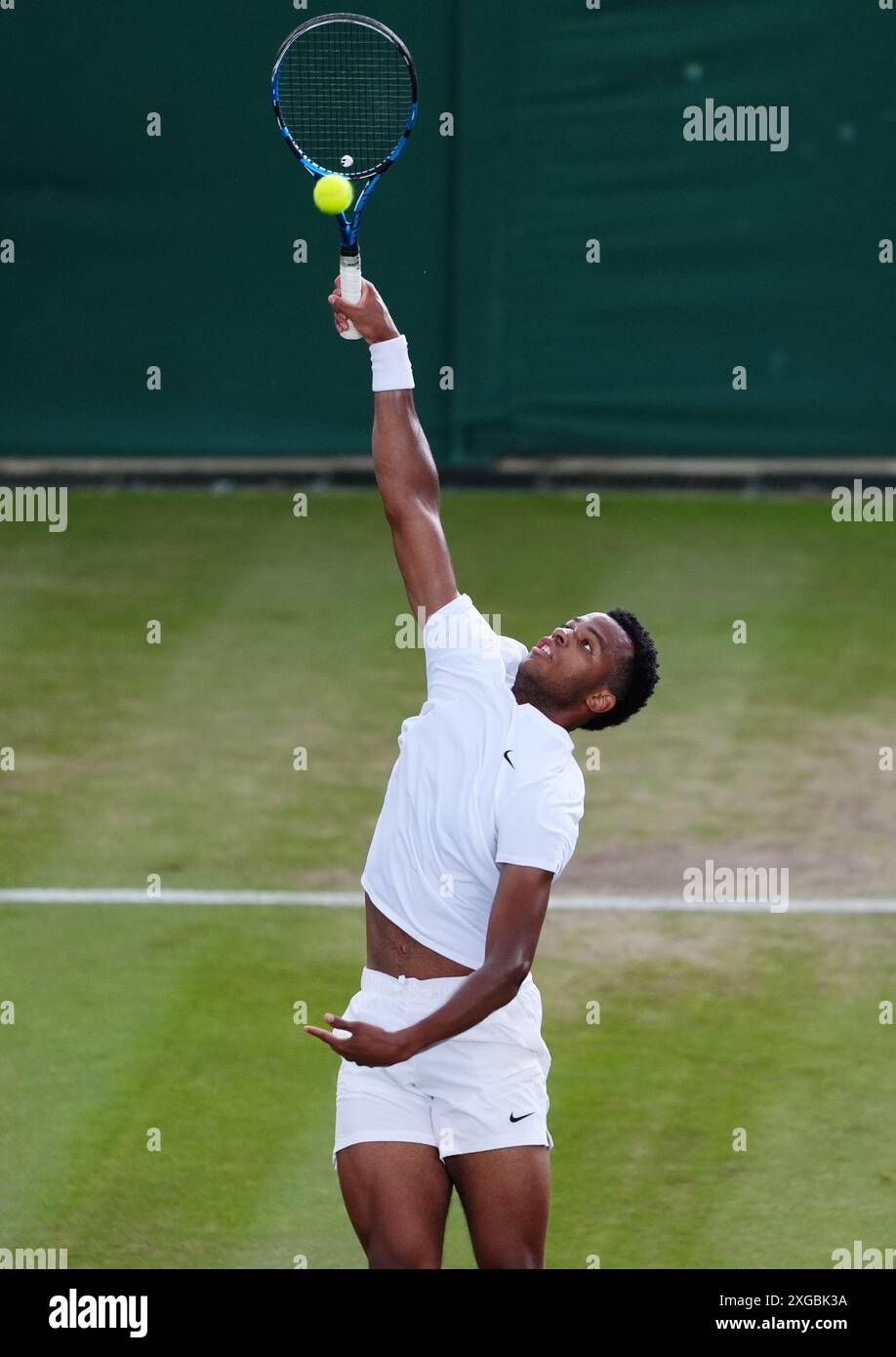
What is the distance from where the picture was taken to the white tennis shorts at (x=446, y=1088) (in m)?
5.33

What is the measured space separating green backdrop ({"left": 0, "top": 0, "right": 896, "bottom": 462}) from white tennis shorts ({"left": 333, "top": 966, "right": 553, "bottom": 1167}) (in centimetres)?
1065

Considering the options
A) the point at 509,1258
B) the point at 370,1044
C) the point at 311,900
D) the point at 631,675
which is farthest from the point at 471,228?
the point at 509,1258

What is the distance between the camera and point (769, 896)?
941 cm

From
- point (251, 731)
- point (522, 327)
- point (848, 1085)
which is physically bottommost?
point (848, 1085)

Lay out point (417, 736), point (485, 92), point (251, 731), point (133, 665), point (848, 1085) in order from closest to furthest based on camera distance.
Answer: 1. point (417, 736)
2. point (848, 1085)
3. point (251, 731)
4. point (133, 665)
5. point (485, 92)

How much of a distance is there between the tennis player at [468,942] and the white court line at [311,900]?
11.9 feet

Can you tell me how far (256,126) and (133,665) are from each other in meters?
4.99

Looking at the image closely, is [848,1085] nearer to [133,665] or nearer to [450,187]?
[133,665]

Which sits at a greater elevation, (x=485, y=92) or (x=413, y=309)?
(x=485, y=92)

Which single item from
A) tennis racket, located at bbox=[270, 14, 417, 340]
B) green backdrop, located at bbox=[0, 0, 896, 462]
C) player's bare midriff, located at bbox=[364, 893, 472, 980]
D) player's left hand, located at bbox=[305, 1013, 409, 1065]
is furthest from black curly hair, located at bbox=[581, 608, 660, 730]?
green backdrop, located at bbox=[0, 0, 896, 462]

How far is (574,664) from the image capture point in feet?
18.5

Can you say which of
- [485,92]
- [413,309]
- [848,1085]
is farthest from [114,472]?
[848,1085]

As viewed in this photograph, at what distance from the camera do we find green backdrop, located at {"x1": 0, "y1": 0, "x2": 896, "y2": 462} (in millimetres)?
15406

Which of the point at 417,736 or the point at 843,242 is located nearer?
the point at 417,736
